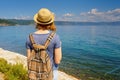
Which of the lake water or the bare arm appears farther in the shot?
the lake water

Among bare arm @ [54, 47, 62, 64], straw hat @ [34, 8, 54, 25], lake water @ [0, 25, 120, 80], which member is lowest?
lake water @ [0, 25, 120, 80]

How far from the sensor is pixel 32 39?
4.98 m

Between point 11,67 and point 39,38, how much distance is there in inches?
176

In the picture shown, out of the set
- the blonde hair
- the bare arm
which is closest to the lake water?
the bare arm

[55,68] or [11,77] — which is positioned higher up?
[55,68]

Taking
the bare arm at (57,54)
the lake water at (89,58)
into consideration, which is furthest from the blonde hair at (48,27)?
the lake water at (89,58)

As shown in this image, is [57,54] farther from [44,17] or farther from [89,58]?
[89,58]

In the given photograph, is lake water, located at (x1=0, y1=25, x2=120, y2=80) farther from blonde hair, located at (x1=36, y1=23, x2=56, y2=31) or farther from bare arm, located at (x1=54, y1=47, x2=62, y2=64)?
blonde hair, located at (x1=36, y1=23, x2=56, y2=31)

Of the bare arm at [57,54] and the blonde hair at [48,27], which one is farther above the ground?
the blonde hair at [48,27]

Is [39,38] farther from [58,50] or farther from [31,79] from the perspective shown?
[31,79]

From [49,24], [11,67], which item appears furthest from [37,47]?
[11,67]

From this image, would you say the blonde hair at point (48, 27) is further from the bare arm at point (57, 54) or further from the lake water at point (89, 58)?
the lake water at point (89, 58)

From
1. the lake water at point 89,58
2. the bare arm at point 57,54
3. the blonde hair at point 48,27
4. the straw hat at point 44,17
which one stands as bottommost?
the lake water at point 89,58

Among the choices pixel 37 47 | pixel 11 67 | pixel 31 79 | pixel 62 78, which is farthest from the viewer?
pixel 62 78
